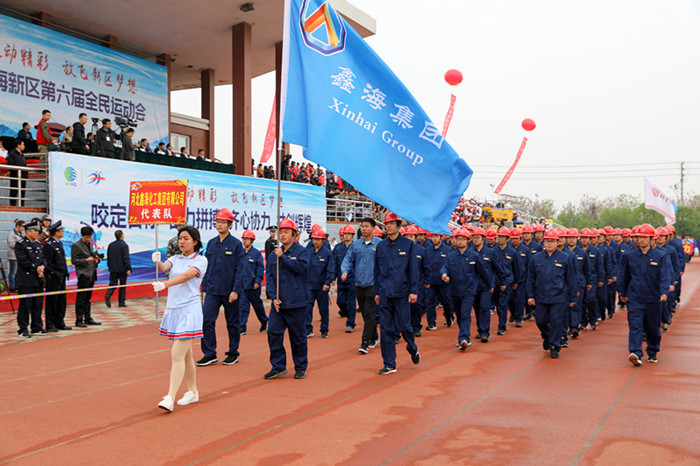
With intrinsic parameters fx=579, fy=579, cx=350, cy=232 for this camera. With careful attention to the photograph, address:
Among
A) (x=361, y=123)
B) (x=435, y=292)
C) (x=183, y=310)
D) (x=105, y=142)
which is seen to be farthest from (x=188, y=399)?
(x=105, y=142)

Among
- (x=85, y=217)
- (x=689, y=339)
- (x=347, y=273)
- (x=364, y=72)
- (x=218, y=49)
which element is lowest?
(x=689, y=339)

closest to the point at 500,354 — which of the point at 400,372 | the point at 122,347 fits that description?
the point at 400,372

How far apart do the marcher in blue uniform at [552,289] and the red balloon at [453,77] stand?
33.7ft

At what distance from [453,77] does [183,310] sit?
14.4 meters

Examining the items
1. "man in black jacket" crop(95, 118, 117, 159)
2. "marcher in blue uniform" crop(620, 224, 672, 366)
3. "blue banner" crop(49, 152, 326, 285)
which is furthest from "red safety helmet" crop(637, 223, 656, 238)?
"man in black jacket" crop(95, 118, 117, 159)

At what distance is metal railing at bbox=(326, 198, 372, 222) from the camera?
2631 centimetres

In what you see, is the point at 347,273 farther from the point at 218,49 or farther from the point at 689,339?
the point at 218,49

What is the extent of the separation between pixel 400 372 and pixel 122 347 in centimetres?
473

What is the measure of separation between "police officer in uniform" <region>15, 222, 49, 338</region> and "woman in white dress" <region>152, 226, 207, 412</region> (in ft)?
18.2

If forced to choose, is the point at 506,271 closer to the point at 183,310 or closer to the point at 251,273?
the point at 251,273

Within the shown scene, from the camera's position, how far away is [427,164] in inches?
269

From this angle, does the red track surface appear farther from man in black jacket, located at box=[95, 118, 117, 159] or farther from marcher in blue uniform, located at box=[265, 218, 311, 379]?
man in black jacket, located at box=[95, 118, 117, 159]

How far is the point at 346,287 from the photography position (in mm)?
11516

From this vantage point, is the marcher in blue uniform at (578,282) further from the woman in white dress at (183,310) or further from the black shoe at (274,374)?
the woman in white dress at (183,310)
